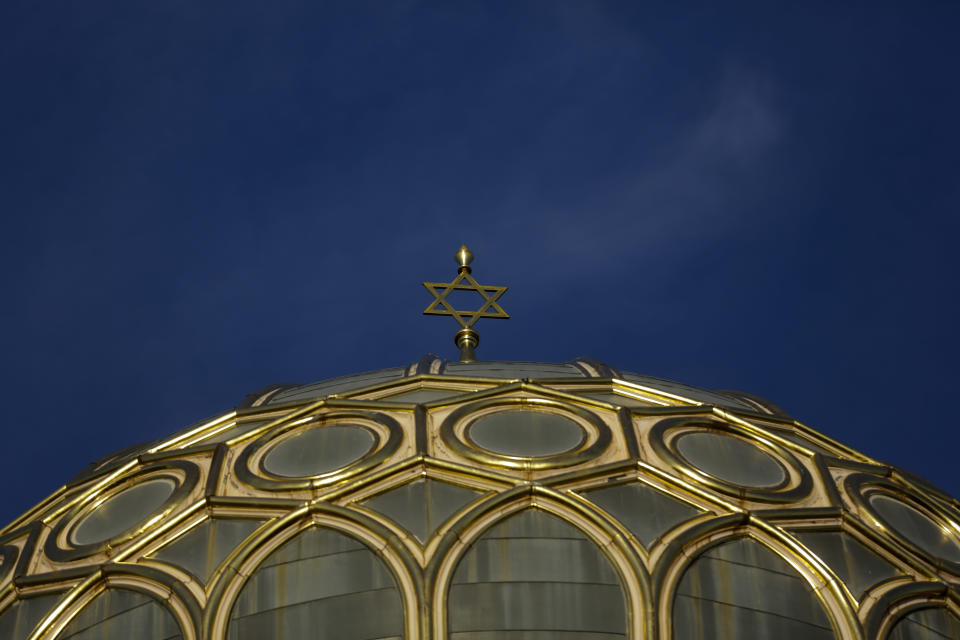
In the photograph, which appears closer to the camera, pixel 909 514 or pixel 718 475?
pixel 718 475

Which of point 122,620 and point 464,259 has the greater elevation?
point 464,259

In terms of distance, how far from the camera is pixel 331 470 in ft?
76.5

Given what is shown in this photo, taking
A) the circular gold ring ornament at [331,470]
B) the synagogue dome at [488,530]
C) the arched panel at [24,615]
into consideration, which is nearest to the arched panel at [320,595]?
the synagogue dome at [488,530]

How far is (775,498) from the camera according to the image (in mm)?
23234

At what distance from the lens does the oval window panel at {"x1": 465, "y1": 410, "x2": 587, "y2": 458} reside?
2345 cm

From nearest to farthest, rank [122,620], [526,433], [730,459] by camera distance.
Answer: [122,620]
[526,433]
[730,459]

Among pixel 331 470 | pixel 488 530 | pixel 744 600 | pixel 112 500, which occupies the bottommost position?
pixel 744 600

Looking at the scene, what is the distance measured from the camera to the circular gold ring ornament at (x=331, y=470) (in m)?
23.1

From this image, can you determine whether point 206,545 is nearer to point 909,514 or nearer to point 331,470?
point 331,470

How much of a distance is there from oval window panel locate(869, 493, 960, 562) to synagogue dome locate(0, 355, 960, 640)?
1.6 inches

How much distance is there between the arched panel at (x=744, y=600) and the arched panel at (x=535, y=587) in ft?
2.31

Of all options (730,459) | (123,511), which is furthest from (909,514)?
(123,511)

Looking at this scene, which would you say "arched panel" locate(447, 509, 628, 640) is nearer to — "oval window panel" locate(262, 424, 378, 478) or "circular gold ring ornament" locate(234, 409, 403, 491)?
"circular gold ring ornament" locate(234, 409, 403, 491)

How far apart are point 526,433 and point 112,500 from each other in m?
4.65
